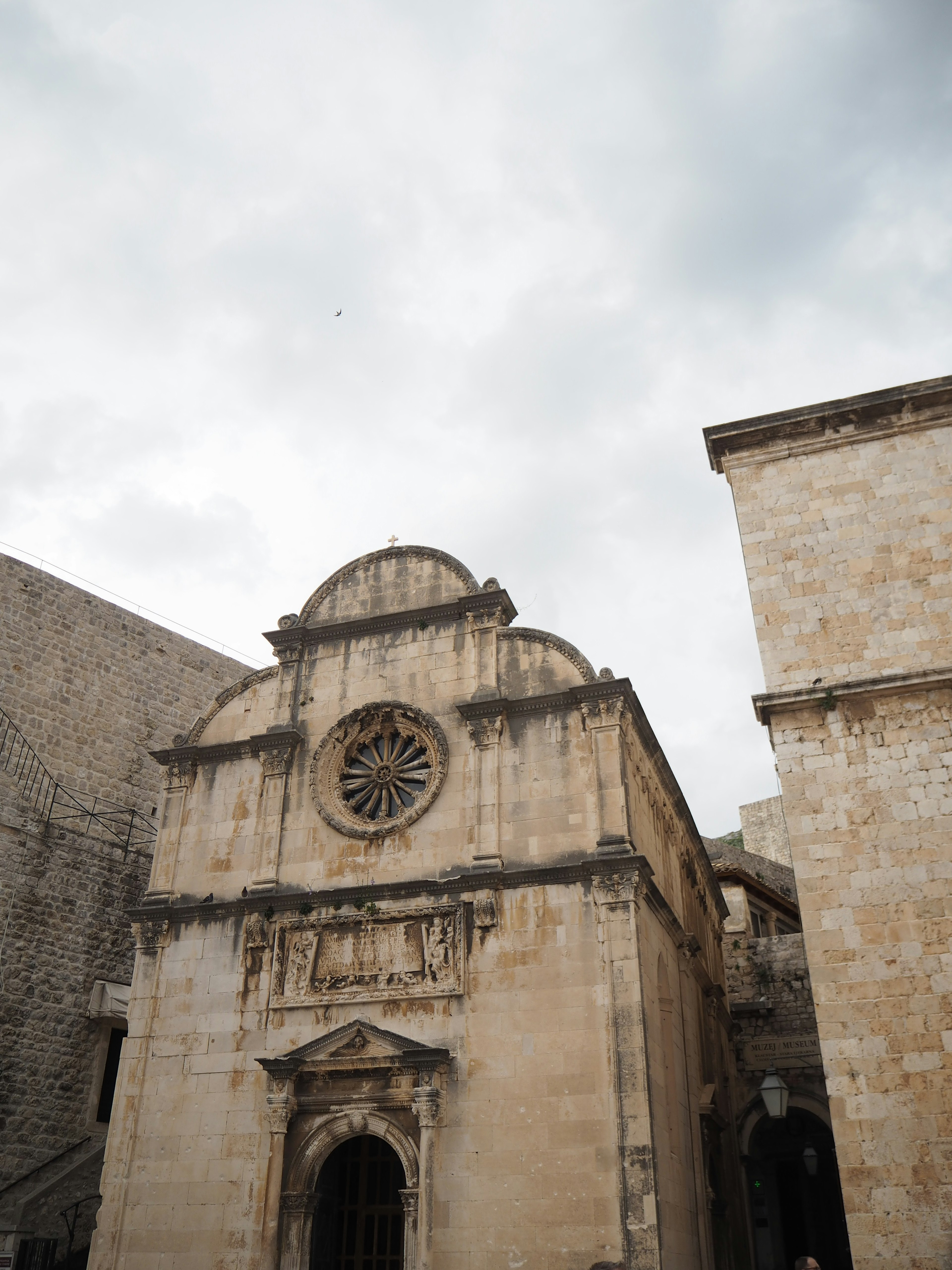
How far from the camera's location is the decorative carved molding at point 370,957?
13.7 m

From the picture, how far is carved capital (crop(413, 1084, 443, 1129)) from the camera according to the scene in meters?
12.8

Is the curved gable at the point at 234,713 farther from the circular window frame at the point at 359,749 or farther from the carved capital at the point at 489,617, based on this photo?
the carved capital at the point at 489,617

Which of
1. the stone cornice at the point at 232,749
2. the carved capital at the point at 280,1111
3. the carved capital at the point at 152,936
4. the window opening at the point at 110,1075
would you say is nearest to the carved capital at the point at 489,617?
the stone cornice at the point at 232,749

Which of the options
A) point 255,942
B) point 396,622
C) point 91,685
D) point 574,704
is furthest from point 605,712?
point 91,685

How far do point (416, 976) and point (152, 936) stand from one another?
4.44 metres

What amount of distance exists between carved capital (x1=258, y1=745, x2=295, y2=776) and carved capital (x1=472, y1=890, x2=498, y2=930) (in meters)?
3.97

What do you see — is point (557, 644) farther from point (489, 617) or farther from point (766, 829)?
point (766, 829)

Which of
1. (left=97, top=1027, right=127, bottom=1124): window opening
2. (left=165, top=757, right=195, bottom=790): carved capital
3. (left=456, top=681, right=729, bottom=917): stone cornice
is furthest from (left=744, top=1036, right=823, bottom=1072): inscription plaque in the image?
(left=165, top=757, right=195, bottom=790): carved capital

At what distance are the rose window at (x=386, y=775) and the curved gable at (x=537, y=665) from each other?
1.72 metres

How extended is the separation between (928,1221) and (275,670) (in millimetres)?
11784

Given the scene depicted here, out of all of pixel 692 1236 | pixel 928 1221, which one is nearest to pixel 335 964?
pixel 692 1236

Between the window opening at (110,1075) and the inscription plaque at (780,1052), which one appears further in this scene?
the inscription plaque at (780,1052)

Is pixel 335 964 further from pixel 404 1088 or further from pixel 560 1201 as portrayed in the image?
pixel 560 1201

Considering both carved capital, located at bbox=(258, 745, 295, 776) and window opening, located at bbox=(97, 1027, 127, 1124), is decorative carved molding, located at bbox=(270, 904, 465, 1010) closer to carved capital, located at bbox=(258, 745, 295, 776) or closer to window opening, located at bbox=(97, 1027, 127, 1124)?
carved capital, located at bbox=(258, 745, 295, 776)
